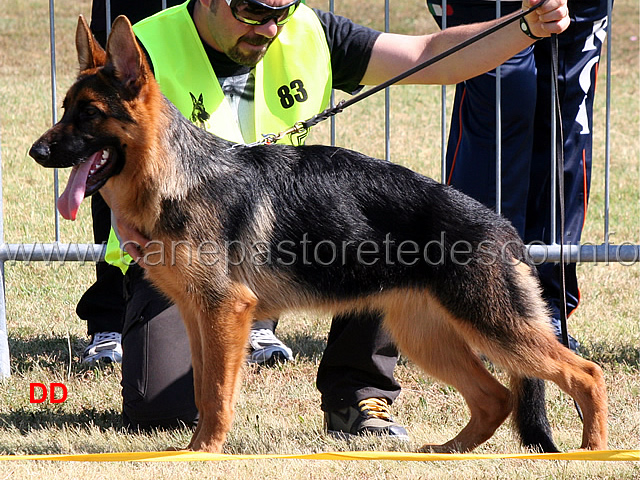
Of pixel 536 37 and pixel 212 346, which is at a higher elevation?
pixel 536 37

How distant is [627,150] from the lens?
33.4ft

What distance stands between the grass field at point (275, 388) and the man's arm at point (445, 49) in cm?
165

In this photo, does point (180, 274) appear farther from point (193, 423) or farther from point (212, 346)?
point (193, 423)

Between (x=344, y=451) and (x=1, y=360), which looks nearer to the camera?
(x=344, y=451)

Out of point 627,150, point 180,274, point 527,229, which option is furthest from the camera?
point 627,150

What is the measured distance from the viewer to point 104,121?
3123 mm

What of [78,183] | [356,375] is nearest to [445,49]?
[356,375]

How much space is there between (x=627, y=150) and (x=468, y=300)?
25.2 feet

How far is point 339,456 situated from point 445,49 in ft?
6.62

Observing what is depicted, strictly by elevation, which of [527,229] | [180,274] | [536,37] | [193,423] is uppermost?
[536,37]

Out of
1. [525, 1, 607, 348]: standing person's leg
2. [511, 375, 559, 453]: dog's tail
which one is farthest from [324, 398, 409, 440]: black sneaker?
[525, 1, 607, 348]: standing person's leg

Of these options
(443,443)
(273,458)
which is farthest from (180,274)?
(443,443)

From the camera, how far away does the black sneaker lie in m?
3.97

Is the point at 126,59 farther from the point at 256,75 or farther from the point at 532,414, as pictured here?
the point at 532,414
